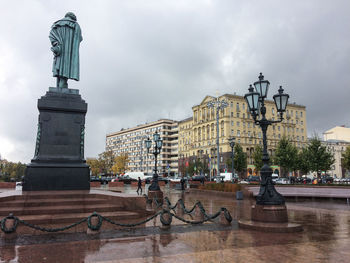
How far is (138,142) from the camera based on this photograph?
131875 millimetres

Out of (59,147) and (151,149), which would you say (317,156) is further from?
(151,149)

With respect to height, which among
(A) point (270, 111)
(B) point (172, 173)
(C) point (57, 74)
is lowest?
(B) point (172, 173)

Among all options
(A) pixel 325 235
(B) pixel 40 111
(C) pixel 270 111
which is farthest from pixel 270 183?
(C) pixel 270 111

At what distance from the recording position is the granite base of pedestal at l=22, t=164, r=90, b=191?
14.0 meters

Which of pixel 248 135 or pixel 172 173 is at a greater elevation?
pixel 248 135

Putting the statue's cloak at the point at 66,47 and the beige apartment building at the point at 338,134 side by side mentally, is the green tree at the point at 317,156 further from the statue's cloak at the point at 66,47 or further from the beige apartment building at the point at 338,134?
the beige apartment building at the point at 338,134

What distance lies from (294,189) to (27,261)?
74.5 ft

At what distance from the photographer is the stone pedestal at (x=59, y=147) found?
14266 mm

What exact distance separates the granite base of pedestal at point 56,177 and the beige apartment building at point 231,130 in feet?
218

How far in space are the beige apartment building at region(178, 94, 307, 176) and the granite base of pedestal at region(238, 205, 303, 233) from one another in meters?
70.8

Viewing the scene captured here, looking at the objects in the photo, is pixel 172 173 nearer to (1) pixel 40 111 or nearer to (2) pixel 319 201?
(2) pixel 319 201

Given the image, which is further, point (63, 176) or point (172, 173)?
point (172, 173)

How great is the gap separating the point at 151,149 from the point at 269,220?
108 m

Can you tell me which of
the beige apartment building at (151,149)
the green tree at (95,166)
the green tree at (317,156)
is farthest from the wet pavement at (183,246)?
the beige apartment building at (151,149)
